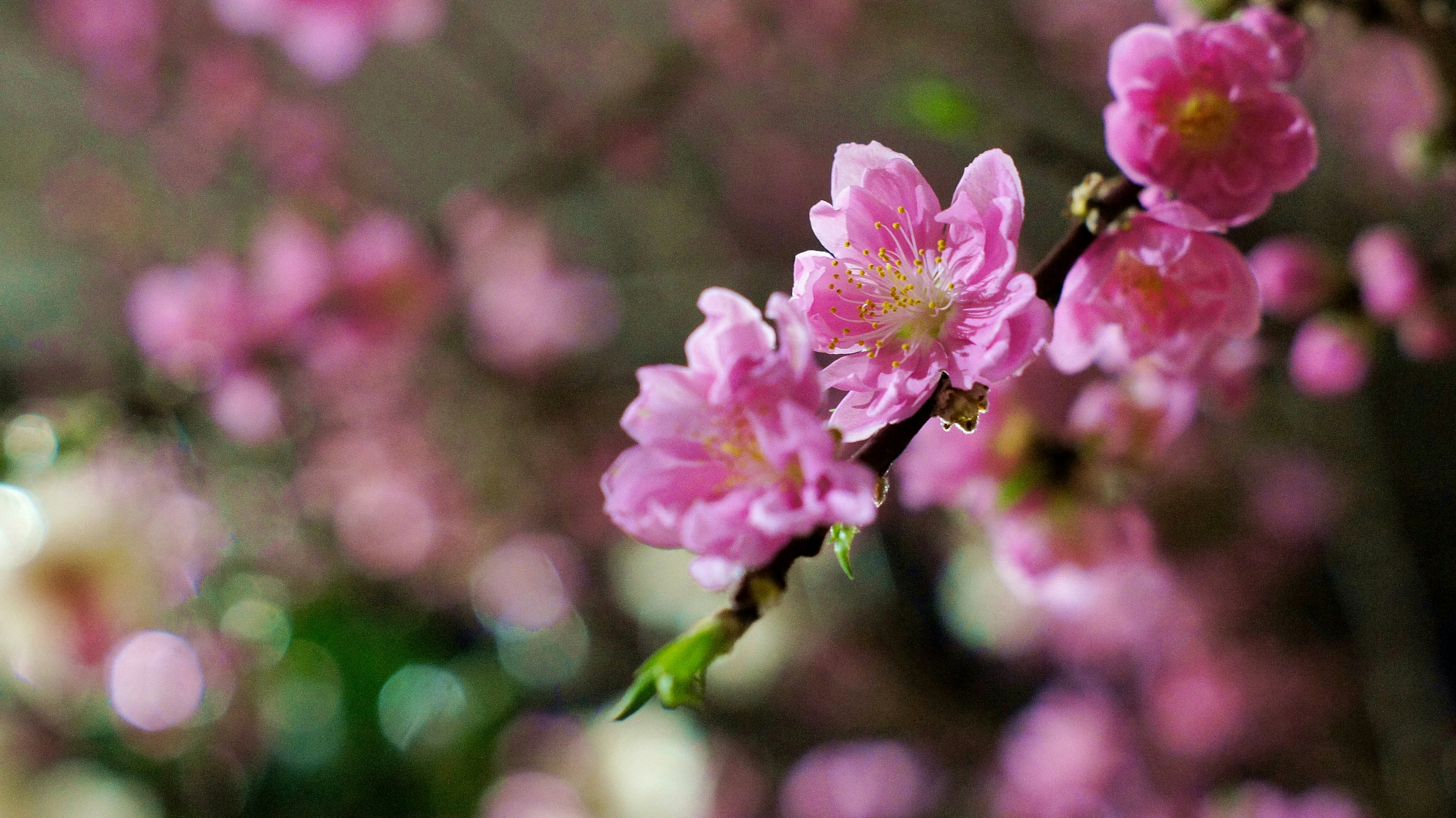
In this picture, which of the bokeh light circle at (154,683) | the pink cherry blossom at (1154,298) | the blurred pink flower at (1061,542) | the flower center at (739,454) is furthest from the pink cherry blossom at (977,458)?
the bokeh light circle at (154,683)

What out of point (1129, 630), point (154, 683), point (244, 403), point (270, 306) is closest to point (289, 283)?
point (270, 306)

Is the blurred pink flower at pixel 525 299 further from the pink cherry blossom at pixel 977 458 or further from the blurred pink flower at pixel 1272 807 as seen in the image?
the blurred pink flower at pixel 1272 807

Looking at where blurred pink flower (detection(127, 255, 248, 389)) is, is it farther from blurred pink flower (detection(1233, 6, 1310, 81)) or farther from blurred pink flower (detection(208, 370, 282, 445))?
blurred pink flower (detection(1233, 6, 1310, 81))

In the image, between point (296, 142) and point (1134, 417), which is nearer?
point (1134, 417)

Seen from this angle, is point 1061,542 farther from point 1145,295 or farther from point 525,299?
point 525,299

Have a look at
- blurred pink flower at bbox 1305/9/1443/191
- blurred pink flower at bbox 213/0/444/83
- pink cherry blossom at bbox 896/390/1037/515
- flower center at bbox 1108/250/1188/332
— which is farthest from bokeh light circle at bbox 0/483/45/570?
blurred pink flower at bbox 1305/9/1443/191

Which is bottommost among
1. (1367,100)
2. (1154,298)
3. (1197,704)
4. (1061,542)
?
(1197,704)
